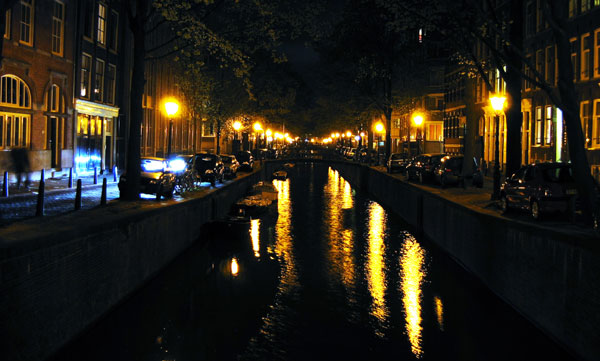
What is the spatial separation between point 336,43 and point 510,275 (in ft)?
133

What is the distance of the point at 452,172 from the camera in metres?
32.5

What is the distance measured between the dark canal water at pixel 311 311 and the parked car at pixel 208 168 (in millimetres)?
10129

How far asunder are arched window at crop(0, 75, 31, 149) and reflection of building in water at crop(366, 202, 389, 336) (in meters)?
16.6

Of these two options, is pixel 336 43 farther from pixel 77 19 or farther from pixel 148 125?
pixel 77 19

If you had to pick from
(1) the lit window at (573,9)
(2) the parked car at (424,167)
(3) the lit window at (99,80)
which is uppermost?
(1) the lit window at (573,9)

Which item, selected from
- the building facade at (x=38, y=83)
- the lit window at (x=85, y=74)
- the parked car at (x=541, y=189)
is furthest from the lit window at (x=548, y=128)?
the lit window at (x=85, y=74)

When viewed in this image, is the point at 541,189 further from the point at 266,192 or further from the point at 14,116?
the point at 14,116

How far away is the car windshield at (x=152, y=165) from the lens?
26.1 m

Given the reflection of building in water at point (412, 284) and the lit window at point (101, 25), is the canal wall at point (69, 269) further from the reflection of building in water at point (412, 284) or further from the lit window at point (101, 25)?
the lit window at point (101, 25)

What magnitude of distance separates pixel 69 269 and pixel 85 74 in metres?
32.0

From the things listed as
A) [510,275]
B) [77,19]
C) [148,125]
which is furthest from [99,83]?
[510,275]

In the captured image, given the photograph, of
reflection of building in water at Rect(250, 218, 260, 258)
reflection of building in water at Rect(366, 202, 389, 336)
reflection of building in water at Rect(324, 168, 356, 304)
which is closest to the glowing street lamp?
reflection of building in water at Rect(324, 168, 356, 304)

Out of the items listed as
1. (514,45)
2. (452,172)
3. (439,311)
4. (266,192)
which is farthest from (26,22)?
(439,311)

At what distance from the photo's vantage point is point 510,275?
1388 cm
